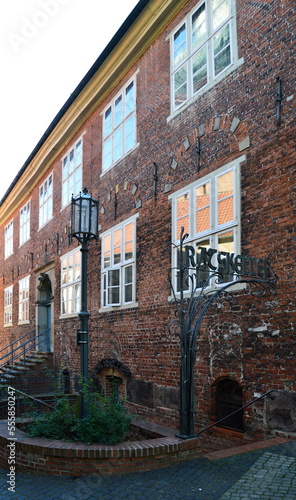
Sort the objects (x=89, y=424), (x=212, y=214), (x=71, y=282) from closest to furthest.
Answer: (x=89, y=424), (x=212, y=214), (x=71, y=282)

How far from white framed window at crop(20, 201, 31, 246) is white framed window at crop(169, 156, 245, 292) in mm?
12327

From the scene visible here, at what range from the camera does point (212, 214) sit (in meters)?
8.53

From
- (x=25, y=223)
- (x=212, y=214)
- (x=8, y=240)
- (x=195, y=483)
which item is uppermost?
(x=25, y=223)

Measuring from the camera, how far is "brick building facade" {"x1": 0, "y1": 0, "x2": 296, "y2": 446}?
7238 millimetres

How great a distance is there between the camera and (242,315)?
7.61 m

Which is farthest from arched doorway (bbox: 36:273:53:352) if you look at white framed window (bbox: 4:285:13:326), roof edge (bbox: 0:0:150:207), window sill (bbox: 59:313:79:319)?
roof edge (bbox: 0:0:150:207)

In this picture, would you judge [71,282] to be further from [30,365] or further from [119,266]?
[119,266]

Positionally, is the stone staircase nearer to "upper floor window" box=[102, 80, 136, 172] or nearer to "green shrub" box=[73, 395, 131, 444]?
"upper floor window" box=[102, 80, 136, 172]

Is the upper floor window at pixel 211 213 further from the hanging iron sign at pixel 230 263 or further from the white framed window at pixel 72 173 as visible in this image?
the white framed window at pixel 72 173

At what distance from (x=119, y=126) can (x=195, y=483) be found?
941cm

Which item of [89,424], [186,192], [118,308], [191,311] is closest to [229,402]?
[191,311]

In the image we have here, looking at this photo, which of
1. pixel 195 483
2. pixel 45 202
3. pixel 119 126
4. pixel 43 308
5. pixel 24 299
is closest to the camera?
pixel 195 483

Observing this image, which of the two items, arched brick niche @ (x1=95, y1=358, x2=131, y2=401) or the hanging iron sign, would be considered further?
arched brick niche @ (x1=95, y1=358, x2=131, y2=401)

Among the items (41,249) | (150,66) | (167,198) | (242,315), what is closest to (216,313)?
(242,315)
